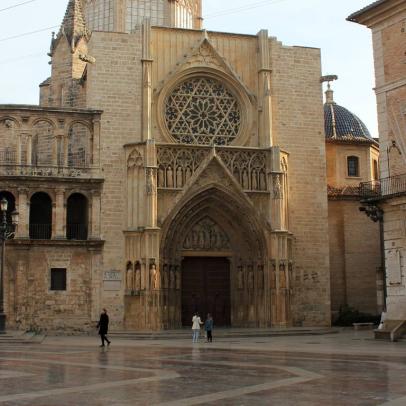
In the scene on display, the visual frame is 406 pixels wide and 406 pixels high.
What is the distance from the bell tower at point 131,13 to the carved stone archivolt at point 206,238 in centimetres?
1349

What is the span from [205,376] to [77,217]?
19.9 metres

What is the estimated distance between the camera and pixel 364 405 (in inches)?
378

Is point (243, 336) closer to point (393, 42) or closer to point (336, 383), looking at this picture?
point (393, 42)

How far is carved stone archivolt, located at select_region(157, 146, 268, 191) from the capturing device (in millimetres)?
31250

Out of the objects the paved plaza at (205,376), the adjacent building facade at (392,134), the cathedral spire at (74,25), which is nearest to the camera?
the paved plaza at (205,376)

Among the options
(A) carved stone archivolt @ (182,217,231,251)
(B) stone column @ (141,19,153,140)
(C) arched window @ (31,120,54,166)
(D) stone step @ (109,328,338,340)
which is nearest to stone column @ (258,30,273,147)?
(A) carved stone archivolt @ (182,217,231,251)

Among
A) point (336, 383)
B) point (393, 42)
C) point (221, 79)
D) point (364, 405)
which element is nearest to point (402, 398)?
point (364, 405)

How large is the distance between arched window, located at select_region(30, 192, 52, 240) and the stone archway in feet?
17.5

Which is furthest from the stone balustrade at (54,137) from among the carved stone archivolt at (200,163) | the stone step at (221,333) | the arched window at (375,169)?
the arched window at (375,169)

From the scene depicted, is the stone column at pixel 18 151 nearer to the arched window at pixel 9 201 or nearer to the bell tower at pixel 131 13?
the arched window at pixel 9 201

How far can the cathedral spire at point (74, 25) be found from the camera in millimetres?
39375

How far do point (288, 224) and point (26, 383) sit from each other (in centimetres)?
2205

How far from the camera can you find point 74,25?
39812mm

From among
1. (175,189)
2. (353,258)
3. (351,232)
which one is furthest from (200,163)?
(353,258)
